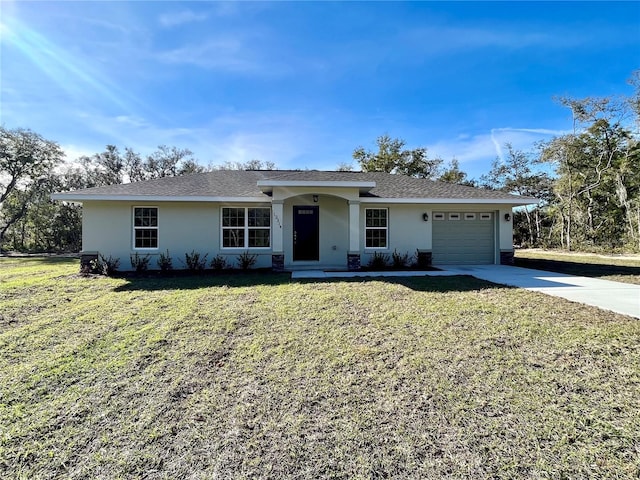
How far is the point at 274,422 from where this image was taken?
8.56 feet

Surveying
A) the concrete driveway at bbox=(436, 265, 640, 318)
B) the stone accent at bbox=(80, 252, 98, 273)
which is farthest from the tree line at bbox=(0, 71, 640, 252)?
the stone accent at bbox=(80, 252, 98, 273)

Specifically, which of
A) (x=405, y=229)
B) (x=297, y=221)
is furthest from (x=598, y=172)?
(x=297, y=221)

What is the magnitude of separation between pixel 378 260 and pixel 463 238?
158 inches

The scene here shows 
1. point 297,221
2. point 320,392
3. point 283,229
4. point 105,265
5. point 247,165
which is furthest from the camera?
point 247,165

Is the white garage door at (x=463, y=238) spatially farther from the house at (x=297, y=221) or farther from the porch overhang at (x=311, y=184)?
the porch overhang at (x=311, y=184)

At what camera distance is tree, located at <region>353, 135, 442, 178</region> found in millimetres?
29797

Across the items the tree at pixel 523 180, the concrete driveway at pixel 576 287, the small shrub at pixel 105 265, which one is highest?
the tree at pixel 523 180

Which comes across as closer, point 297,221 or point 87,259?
point 87,259

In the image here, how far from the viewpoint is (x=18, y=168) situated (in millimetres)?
22594

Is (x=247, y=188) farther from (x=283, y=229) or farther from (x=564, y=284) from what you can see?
(x=564, y=284)

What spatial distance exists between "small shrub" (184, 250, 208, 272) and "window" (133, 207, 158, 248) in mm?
1260

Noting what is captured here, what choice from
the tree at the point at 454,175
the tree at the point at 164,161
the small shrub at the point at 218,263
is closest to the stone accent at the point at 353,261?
the small shrub at the point at 218,263

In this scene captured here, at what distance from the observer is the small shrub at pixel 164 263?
10602mm

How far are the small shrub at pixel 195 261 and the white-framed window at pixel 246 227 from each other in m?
0.87
